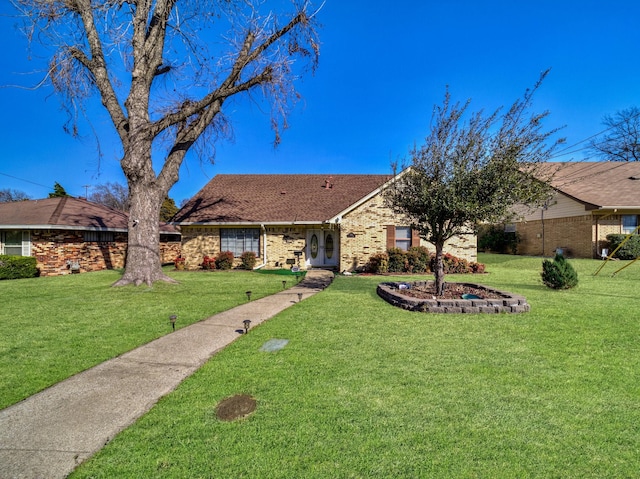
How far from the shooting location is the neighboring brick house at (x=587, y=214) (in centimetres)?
1669

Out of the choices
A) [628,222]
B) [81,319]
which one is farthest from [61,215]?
Answer: [628,222]

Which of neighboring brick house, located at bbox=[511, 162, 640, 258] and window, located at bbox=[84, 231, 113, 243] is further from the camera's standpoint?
neighboring brick house, located at bbox=[511, 162, 640, 258]

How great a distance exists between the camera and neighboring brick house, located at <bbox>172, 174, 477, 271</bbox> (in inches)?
586

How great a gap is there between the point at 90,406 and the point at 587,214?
2186cm

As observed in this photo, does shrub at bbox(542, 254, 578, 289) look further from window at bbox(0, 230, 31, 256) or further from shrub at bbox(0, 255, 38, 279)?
window at bbox(0, 230, 31, 256)

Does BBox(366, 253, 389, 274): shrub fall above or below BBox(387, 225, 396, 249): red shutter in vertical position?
below

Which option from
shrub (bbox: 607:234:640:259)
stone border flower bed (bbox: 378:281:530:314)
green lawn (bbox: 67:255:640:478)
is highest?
shrub (bbox: 607:234:640:259)

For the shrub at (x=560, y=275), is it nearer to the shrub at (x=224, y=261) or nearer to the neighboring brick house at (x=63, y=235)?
the shrub at (x=224, y=261)

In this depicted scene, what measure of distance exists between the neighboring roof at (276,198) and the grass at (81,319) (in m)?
5.08

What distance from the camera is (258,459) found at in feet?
7.88

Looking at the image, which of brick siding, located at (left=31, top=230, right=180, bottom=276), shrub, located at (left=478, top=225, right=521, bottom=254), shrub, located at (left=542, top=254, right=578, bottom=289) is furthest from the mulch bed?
brick siding, located at (left=31, top=230, right=180, bottom=276)

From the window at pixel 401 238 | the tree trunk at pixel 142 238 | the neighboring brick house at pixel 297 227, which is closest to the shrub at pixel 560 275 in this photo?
the neighboring brick house at pixel 297 227

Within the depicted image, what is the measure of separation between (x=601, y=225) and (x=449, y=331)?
17.1m

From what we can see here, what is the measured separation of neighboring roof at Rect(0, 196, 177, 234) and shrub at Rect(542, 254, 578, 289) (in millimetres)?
19097
